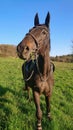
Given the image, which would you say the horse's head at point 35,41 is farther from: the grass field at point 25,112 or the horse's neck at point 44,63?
the grass field at point 25,112

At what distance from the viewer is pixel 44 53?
313 inches

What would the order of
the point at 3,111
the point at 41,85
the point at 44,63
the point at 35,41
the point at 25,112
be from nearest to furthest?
the point at 35,41, the point at 44,63, the point at 41,85, the point at 3,111, the point at 25,112

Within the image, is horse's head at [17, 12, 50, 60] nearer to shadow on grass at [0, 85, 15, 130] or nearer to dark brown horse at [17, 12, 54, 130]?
dark brown horse at [17, 12, 54, 130]

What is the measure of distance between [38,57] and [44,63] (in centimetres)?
27

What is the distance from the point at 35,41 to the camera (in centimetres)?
679

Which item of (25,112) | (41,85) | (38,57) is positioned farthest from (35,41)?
(25,112)

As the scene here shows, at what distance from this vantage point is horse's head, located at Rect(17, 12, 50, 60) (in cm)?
614

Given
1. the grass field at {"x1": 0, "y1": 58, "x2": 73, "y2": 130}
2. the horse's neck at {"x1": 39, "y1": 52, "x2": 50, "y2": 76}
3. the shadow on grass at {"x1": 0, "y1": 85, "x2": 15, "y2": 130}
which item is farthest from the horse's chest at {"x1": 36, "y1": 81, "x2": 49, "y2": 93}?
the shadow on grass at {"x1": 0, "y1": 85, "x2": 15, "y2": 130}

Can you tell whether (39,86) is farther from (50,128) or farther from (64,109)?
(64,109)

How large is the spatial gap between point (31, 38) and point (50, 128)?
3211 mm

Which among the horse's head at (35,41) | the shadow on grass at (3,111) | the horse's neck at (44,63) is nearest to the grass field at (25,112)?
the shadow on grass at (3,111)

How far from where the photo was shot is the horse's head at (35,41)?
6.14m

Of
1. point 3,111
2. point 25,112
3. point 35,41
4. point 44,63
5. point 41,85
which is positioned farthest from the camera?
point 25,112

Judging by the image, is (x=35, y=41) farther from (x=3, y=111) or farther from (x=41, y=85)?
(x=3, y=111)
